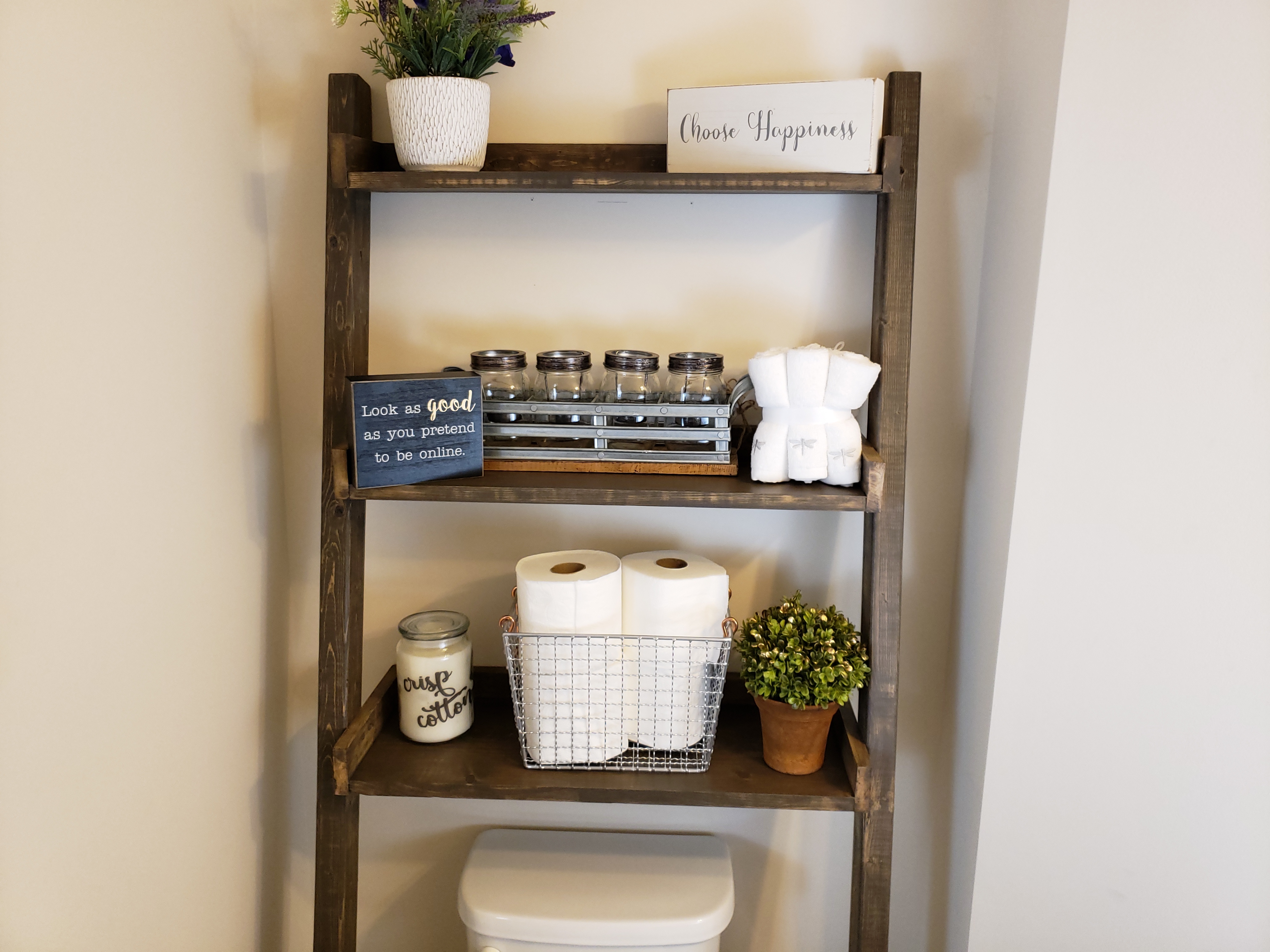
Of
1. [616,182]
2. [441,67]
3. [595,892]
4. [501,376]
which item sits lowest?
[595,892]

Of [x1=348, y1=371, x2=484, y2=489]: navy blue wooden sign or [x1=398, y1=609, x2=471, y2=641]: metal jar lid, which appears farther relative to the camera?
[x1=398, y1=609, x2=471, y2=641]: metal jar lid

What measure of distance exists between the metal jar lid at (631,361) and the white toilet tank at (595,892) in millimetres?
739

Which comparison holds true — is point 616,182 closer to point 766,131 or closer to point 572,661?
point 766,131

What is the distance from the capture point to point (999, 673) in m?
1.14

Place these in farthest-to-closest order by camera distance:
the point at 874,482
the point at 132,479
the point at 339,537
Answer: the point at 339,537 < the point at 874,482 < the point at 132,479

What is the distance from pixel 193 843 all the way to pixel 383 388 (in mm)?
624

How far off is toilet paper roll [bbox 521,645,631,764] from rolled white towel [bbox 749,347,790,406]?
1.18 feet

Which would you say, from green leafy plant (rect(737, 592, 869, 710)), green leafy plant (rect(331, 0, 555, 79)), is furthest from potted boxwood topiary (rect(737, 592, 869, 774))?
green leafy plant (rect(331, 0, 555, 79))

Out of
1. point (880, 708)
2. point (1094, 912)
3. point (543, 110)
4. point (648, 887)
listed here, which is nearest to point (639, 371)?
point (543, 110)

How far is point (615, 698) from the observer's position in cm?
117

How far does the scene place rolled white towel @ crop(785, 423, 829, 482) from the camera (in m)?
1.11

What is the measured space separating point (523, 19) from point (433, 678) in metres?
0.86

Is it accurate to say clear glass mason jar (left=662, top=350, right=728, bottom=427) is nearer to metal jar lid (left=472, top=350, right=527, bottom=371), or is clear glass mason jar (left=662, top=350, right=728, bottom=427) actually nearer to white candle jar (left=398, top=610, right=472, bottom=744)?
metal jar lid (left=472, top=350, right=527, bottom=371)

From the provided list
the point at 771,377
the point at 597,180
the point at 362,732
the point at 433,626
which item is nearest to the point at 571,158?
the point at 597,180
